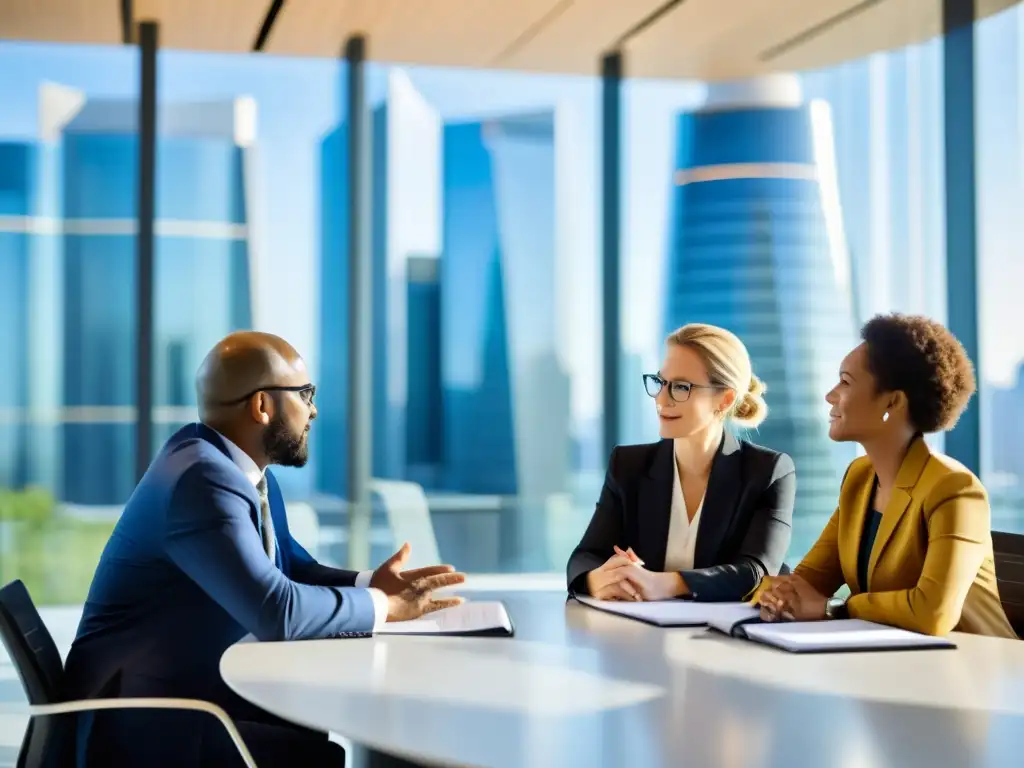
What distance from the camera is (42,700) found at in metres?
2.11

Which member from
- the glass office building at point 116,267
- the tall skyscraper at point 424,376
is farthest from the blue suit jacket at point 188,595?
the tall skyscraper at point 424,376

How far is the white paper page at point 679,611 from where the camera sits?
2.48 m

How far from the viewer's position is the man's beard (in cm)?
251

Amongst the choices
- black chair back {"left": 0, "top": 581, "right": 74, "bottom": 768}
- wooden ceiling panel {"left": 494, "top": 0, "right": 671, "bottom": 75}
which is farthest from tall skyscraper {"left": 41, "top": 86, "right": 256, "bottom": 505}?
black chair back {"left": 0, "top": 581, "right": 74, "bottom": 768}

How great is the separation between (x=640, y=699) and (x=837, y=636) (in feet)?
2.03

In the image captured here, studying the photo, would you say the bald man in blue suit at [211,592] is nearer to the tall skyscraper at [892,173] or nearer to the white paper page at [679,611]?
the white paper page at [679,611]

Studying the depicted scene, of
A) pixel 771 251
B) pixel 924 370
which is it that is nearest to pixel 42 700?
pixel 924 370

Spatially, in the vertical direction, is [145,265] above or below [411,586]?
above

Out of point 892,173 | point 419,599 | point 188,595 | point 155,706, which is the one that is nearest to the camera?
point 155,706

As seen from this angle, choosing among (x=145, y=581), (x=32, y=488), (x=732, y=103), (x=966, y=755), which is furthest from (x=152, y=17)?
(x=966, y=755)

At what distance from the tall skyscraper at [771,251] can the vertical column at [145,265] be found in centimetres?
250

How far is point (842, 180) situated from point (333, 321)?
98.1 inches

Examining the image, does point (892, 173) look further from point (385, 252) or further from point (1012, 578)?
point (1012, 578)

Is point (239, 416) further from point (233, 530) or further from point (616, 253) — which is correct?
point (616, 253)
